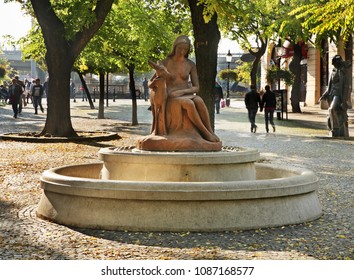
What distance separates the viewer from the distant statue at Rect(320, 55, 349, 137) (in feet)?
68.6

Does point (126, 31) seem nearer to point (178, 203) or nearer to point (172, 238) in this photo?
point (178, 203)


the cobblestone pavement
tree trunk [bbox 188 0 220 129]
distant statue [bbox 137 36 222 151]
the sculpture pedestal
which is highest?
tree trunk [bbox 188 0 220 129]

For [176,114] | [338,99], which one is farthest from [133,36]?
[176,114]

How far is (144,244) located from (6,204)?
A: 3.04 meters

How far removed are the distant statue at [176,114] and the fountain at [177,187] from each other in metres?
0.01

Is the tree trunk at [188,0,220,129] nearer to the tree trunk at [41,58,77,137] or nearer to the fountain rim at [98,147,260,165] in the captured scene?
the tree trunk at [41,58,77,137]

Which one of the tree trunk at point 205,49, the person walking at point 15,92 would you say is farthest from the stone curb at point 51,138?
the person walking at point 15,92

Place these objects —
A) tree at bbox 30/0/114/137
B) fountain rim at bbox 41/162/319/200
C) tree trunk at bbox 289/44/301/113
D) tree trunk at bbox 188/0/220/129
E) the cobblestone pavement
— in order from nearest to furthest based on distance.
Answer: the cobblestone pavement
fountain rim at bbox 41/162/319/200
tree trunk at bbox 188/0/220/129
tree at bbox 30/0/114/137
tree trunk at bbox 289/44/301/113

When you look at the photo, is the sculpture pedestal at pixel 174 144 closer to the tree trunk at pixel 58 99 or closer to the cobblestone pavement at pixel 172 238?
the cobblestone pavement at pixel 172 238

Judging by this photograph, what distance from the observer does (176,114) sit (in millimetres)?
9500

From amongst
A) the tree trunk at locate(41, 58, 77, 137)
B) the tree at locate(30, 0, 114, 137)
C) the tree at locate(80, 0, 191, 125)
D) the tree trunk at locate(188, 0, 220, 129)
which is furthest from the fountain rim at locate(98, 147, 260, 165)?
the tree at locate(80, 0, 191, 125)

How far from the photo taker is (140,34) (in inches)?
1024

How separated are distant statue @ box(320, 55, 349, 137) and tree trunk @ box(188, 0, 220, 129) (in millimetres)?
6490

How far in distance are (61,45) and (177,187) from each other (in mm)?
13474
